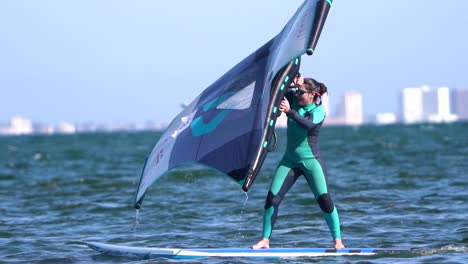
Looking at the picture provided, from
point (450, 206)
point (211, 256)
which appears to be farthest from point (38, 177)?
point (211, 256)

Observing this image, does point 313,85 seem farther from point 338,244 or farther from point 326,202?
point 338,244

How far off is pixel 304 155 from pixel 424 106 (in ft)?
536

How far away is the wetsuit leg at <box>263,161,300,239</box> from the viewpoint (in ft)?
29.7

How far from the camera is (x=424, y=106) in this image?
554 feet

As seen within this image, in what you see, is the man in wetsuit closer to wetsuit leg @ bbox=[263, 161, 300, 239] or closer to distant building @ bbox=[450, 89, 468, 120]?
wetsuit leg @ bbox=[263, 161, 300, 239]

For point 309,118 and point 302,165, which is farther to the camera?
point 302,165

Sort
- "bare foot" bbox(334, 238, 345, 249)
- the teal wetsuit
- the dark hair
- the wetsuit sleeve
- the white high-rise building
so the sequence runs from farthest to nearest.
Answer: the white high-rise building
"bare foot" bbox(334, 238, 345, 249)
the teal wetsuit
the dark hair
the wetsuit sleeve

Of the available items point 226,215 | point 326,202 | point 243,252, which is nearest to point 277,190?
point 326,202

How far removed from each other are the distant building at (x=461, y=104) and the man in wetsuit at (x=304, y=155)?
168 metres

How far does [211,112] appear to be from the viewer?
9.14 m

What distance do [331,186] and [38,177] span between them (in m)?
9.72

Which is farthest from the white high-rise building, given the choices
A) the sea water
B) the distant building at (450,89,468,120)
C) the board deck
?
the board deck

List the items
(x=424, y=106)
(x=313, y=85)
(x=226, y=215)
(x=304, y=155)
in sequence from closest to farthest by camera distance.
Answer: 1. (x=313, y=85)
2. (x=304, y=155)
3. (x=226, y=215)
4. (x=424, y=106)

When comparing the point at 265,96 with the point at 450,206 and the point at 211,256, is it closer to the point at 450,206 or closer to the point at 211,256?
the point at 211,256
